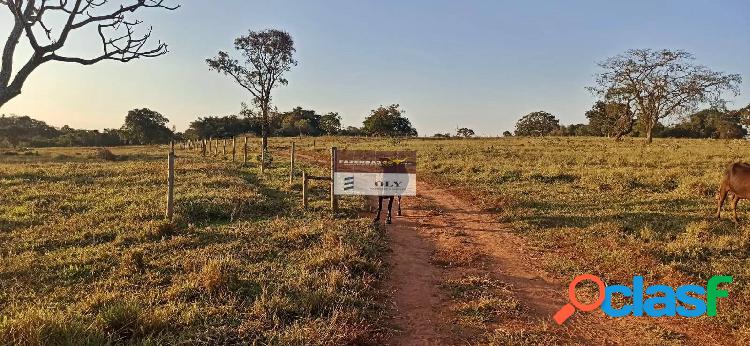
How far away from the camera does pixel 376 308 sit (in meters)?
6.60

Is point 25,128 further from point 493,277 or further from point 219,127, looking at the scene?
point 493,277

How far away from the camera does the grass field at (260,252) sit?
5598 mm

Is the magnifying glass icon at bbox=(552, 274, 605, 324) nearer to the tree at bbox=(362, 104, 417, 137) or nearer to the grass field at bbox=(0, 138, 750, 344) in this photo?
the grass field at bbox=(0, 138, 750, 344)

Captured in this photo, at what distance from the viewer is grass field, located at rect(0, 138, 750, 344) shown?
5.60 meters

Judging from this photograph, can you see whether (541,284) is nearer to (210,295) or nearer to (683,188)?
(210,295)

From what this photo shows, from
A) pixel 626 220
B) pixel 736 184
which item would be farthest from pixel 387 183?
pixel 736 184

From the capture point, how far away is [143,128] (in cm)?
7388

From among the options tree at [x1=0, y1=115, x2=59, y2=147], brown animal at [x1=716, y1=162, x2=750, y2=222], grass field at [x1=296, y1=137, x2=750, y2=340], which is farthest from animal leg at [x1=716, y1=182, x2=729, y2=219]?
tree at [x1=0, y1=115, x2=59, y2=147]

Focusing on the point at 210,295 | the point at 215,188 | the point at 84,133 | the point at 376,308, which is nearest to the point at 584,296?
the point at 376,308

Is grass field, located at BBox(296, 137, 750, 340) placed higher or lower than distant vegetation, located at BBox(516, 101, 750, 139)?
lower

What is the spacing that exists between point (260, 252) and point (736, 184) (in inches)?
471

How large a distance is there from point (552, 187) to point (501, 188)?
1877 mm

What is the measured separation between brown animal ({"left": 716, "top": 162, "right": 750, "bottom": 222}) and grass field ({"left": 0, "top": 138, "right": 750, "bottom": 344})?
19.5 inches

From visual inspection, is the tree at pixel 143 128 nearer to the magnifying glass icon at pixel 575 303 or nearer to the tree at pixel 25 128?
the tree at pixel 25 128
